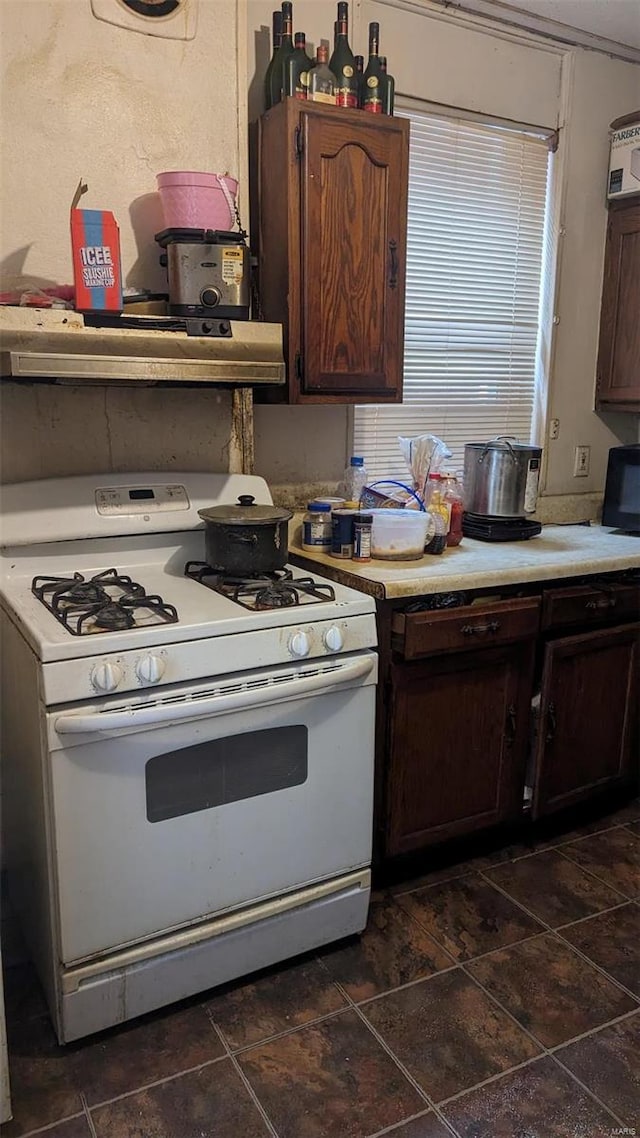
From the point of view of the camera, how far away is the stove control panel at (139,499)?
2.00 meters

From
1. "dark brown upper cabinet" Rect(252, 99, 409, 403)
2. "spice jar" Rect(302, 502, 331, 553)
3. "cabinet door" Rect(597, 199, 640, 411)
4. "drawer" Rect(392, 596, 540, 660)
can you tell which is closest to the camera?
"drawer" Rect(392, 596, 540, 660)

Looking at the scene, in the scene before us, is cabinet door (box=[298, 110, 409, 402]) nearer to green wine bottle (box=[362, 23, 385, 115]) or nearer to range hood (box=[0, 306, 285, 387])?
green wine bottle (box=[362, 23, 385, 115])

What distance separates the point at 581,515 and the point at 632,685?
0.85m

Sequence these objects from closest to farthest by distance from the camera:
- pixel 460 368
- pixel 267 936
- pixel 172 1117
Answer: pixel 172 1117 < pixel 267 936 < pixel 460 368

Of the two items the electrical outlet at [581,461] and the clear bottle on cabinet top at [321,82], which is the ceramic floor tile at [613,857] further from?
the clear bottle on cabinet top at [321,82]

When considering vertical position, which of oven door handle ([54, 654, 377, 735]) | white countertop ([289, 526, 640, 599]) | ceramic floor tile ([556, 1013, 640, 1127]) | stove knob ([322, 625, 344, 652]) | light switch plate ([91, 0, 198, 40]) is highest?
light switch plate ([91, 0, 198, 40])

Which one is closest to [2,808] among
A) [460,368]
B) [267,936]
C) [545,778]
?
[267,936]

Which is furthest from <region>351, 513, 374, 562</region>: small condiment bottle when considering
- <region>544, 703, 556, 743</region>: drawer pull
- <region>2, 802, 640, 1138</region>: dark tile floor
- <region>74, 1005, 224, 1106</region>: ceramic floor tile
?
<region>74, 1005, 224, 1106</region>: ceramic floor tile

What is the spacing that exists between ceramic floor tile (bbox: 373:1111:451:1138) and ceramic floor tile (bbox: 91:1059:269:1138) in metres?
0.24

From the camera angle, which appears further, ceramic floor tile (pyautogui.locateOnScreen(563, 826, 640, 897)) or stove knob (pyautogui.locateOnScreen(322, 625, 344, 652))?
ceramic floor tile (pyautogui.locateOnScreen(563, 826, 640, 897))

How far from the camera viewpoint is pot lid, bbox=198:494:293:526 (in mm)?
1815

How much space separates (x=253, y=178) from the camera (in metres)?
2.20

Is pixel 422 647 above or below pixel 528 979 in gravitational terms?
above

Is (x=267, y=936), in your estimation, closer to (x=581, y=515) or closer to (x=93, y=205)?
(x=93, y=205)
